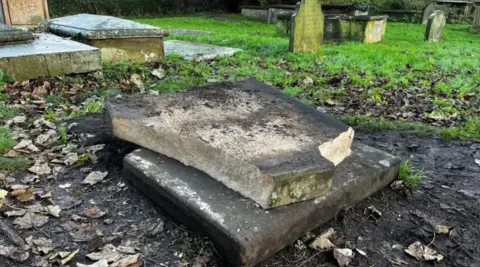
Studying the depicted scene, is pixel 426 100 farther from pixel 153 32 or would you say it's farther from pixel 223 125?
pixel 153 32

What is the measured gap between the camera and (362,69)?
6.12 m

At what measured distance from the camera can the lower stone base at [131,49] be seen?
5.28 meters

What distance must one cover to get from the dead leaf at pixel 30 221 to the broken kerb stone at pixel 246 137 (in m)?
0.64

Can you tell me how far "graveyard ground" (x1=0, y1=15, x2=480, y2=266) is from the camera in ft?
6.12

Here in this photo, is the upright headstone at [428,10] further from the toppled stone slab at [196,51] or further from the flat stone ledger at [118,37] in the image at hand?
the flat stone ledger at [118,37]

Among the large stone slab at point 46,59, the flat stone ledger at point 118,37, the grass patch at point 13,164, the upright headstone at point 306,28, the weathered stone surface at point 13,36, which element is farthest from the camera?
the upright headstone at point 306,28

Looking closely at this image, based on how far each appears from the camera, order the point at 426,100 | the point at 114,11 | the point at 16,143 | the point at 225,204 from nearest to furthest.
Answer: the point at 225,204
the point at 16,143
the point at 426,100
the point at 114,11

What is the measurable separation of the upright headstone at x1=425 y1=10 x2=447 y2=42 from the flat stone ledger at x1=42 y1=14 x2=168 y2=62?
7.62 meters

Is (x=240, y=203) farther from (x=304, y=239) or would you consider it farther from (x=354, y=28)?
(x=354, y=28)

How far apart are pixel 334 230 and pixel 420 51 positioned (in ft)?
23.7

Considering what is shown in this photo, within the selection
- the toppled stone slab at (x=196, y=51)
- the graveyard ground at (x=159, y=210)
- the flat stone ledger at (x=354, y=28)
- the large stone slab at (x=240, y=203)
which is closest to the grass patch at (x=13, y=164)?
the graveyard ground at (x=159, y=210)

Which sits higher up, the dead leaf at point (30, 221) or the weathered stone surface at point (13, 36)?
the weathered stone surface at point (13, 36)

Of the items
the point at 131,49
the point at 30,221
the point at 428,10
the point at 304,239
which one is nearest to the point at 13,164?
the point at 30,221

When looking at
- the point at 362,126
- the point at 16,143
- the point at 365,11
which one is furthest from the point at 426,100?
the point at 365,11
